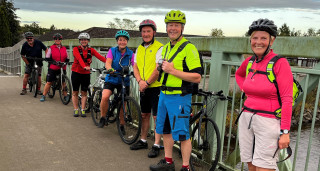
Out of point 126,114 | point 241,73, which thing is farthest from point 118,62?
point 241,73

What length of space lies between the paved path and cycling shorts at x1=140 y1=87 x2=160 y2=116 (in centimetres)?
68

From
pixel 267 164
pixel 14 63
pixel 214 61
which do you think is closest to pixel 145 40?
pixel 214 61

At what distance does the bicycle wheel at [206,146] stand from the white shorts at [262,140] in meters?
1.00

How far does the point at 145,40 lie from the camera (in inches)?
160

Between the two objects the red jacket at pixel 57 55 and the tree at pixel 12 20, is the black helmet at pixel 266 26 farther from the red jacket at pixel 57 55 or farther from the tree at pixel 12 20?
the tree at pixel 12 20

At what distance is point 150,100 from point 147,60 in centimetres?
64

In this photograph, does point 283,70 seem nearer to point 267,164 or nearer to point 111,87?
point 267,164

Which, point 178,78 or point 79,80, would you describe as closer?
point 178,78

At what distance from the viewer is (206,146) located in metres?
3.80

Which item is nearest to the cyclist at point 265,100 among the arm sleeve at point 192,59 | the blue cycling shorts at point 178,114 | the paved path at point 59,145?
the arm sleeve at point 192,59

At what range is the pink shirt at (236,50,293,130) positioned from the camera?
219cm

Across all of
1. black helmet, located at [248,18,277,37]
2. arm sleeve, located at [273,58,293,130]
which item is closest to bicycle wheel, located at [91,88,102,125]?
black helmet, located at [248,18,277,37]

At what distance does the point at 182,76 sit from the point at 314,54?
132cm

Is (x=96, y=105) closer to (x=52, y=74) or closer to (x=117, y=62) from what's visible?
(x=117, y=62)
